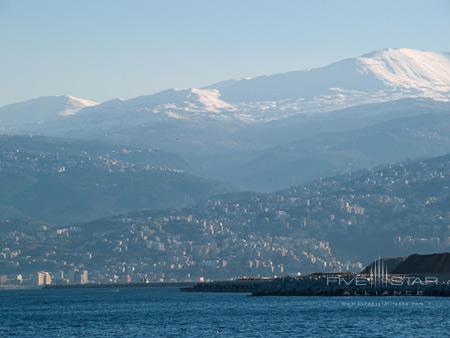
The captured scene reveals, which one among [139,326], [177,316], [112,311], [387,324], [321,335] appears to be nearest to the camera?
[321,335]

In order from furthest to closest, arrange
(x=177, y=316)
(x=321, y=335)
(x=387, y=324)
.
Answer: (x=177, y=316)
(x=387, y=324)
(x=321, y=335)

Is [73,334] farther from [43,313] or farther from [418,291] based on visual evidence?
[418,291]

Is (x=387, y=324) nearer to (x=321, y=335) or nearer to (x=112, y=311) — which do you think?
(x=321, y=335)

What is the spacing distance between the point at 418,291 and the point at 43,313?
155 ft

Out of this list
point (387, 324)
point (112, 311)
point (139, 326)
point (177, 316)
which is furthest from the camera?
point (112, 311)

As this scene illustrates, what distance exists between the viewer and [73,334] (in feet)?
480

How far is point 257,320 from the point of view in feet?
519

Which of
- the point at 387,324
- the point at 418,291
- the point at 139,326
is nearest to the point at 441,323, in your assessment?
the point at 387,324

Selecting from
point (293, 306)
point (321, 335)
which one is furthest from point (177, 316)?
point (321, 335)

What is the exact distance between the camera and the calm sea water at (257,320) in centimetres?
14100

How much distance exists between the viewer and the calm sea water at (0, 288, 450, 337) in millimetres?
141000

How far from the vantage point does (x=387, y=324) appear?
144625 mm

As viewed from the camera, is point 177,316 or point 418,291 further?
point 418,291

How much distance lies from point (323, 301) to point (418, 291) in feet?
43.2
